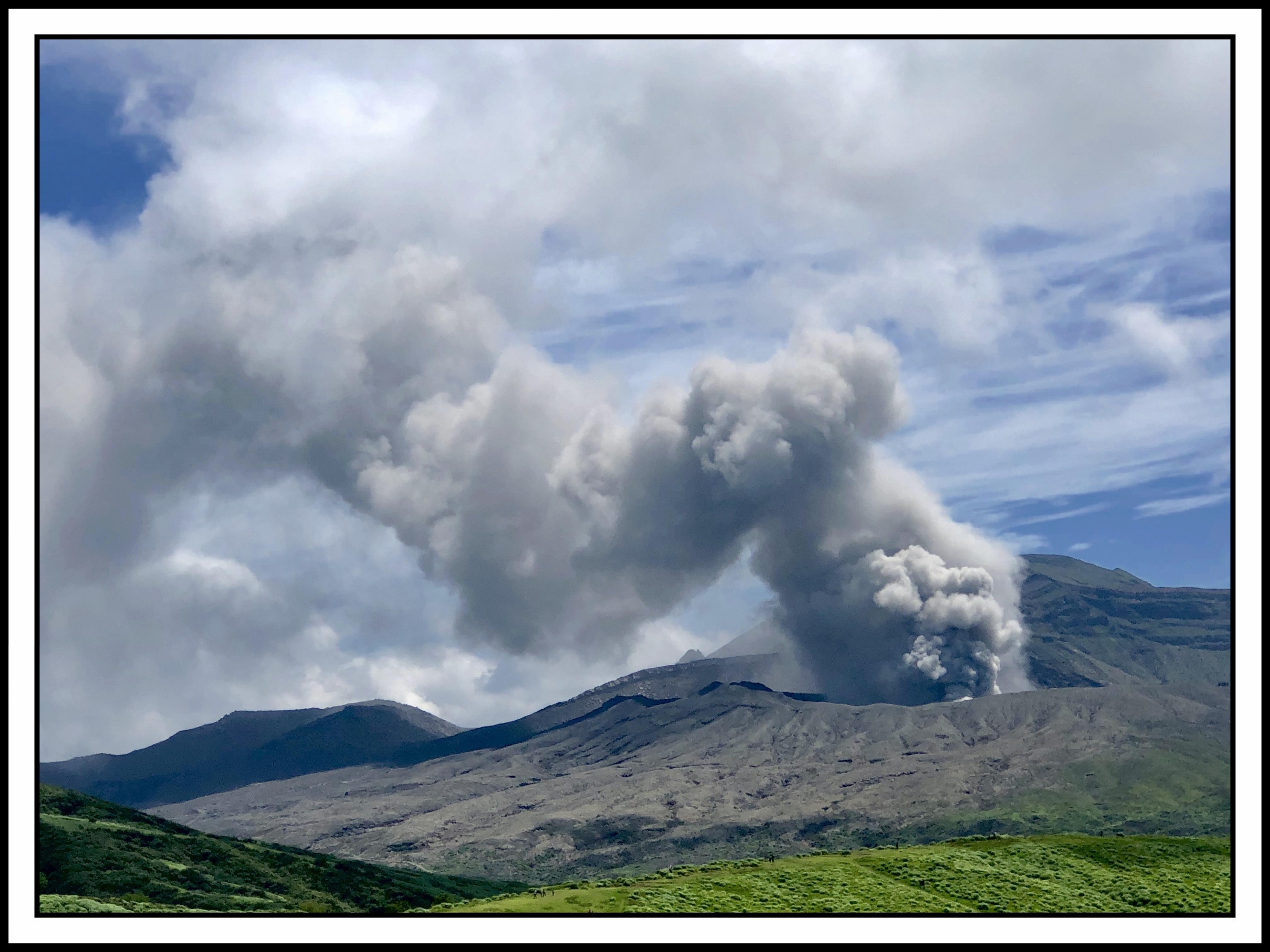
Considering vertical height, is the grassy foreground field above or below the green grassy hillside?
above

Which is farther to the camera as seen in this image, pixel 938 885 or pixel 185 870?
pixel 185 870

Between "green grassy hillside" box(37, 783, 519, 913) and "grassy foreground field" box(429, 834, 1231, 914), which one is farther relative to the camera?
"green grassy hillside" box(37, 783, 519, 913)

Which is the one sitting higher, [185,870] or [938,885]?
[938,885]
